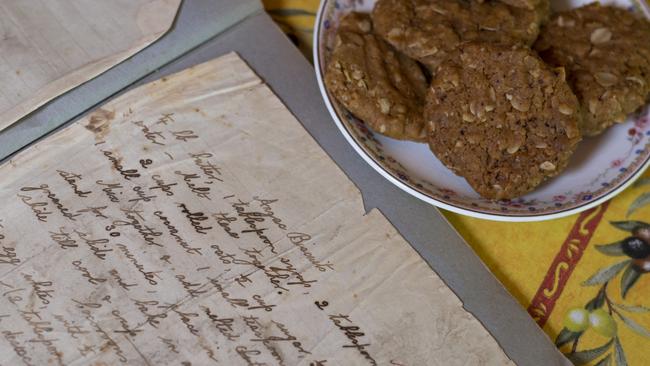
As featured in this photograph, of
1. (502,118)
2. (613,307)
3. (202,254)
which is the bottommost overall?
(613,307)

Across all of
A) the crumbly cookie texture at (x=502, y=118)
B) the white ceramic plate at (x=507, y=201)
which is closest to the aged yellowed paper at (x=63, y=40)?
the white ceramic plate at (x=507, y=201)

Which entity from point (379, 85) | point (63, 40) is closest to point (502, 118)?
point (379, 85)

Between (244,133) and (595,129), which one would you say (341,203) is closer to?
(244,133)

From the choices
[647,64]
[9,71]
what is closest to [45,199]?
[9,71]

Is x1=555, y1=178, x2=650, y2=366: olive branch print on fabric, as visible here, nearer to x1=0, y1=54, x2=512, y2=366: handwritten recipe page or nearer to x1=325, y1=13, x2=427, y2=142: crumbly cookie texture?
x1=0, y1=54, x2=512, y2=366: handwritten recipe page

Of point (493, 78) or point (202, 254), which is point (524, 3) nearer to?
point (493, 78)

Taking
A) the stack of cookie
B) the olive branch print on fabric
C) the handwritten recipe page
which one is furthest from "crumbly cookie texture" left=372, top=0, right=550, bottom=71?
the olive branch print on fabric
